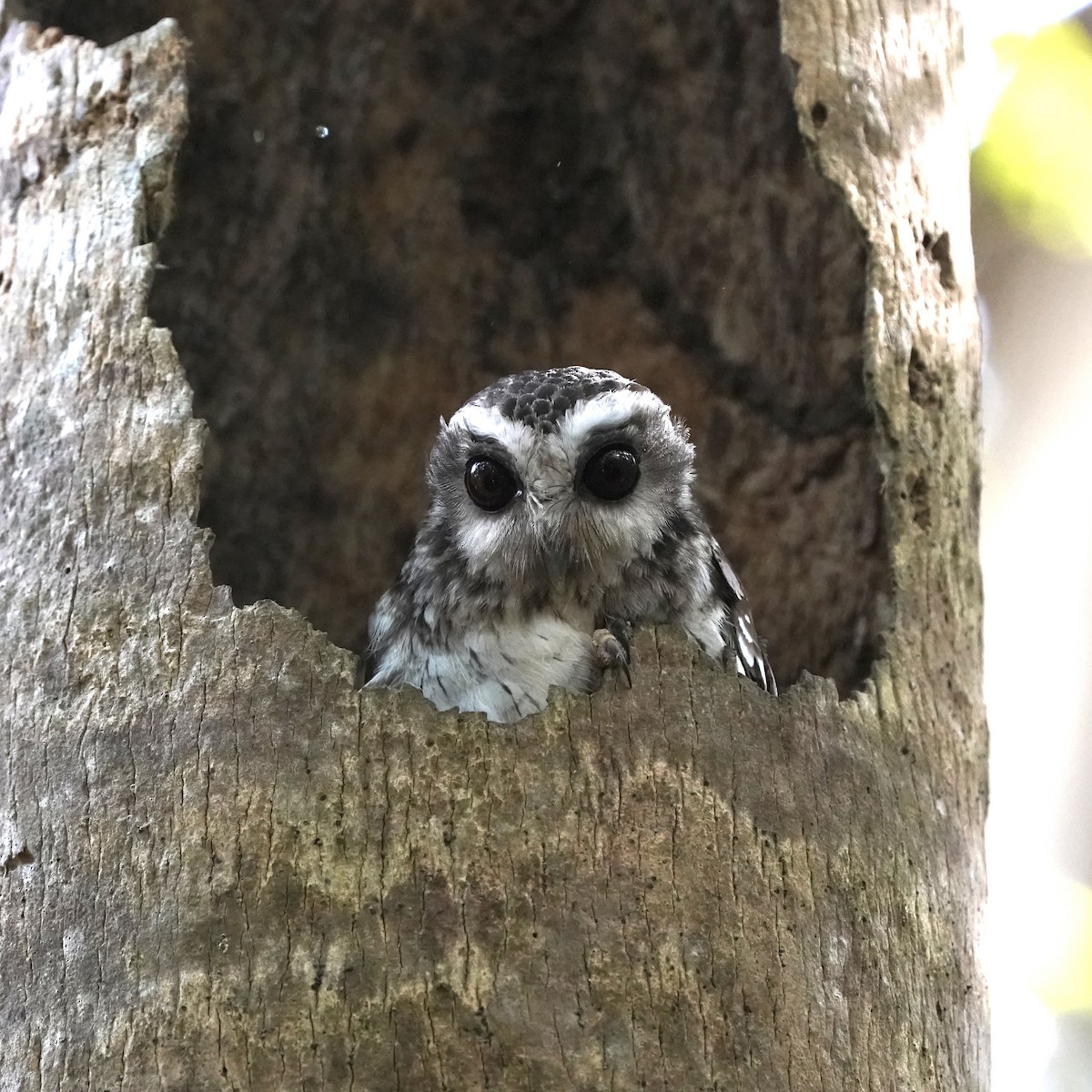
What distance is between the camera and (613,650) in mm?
2021

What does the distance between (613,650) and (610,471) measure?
0.66m

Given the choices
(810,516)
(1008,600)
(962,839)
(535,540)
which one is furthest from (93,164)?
(1008,600)

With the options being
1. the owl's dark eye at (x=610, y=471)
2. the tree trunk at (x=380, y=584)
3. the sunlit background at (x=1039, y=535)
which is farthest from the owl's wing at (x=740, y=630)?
the sunlit background at (x=1039, y=535)

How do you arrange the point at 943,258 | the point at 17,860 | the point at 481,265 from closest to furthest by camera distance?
the point at 17,860
the point at 943,258
the point at 481,265

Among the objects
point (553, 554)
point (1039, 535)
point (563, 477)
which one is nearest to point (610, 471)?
point (563, 477)

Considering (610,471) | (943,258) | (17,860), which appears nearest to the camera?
(17,860)

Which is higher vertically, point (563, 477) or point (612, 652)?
point (612, 652)

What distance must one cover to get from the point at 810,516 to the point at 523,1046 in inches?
59.4

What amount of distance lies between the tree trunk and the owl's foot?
0.06 m

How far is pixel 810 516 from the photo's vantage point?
110 inches

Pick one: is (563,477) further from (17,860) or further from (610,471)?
(17,860)

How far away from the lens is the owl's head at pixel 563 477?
8.46 feet

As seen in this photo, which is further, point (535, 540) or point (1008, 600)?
point (1008, 600)

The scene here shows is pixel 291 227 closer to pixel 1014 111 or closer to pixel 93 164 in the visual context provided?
pixel 93 164
